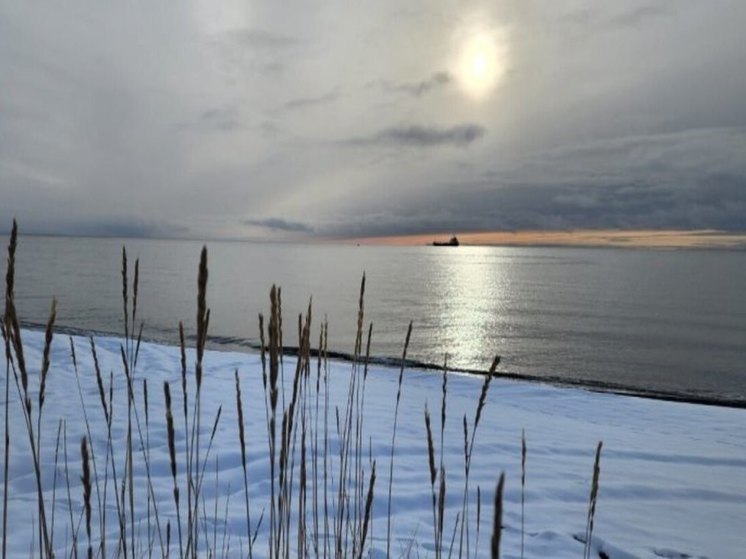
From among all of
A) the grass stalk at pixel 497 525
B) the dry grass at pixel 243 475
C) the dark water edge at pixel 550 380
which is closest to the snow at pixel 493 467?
the dry grass at pixel 243 475

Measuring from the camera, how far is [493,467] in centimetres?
521

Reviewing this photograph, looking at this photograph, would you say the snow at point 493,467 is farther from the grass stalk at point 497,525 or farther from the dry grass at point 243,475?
the grass stalk at point 497,525

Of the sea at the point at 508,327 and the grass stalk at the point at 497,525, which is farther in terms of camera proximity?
the sea at the point at 508,327

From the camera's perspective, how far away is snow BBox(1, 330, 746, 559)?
3662mm

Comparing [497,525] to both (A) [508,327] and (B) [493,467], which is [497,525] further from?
(A) [508,327]

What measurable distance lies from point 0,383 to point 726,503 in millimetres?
7943

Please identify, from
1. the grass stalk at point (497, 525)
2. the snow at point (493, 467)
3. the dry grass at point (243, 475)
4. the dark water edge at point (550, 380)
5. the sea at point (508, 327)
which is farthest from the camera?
the sea at point (508, 327)

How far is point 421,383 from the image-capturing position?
1083cm

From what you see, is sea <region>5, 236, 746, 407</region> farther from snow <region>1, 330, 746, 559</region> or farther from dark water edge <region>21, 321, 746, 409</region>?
snow <region>1, 330, 746, 559</region>

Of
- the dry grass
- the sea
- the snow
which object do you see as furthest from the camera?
the sea

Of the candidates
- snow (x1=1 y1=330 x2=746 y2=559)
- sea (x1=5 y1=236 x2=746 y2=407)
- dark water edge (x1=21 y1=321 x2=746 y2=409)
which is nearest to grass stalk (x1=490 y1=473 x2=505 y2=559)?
snow (x1=1 y1=330 x2=746 y2=559)

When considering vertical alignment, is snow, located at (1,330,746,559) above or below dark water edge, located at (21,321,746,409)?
above

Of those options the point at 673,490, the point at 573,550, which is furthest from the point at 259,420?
the point at 673,490

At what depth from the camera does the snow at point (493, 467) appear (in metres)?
3.66
